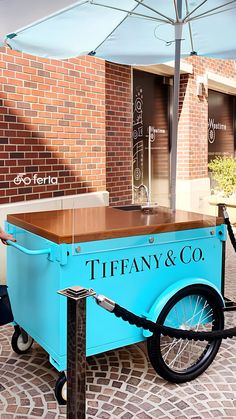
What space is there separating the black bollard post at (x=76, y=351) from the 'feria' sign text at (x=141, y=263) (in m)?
0.64

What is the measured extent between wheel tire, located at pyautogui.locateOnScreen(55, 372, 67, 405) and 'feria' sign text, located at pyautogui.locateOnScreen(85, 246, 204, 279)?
0.64 metres

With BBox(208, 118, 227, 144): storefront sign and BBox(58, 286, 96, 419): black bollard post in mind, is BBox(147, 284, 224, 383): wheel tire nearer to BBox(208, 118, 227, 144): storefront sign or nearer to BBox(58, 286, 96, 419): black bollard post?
BBox(58, 286, 96, 419): black bollard post

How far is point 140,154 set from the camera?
7.77 metres

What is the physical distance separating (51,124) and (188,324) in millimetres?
3210

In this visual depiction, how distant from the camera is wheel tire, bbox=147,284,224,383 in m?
→ 2.90

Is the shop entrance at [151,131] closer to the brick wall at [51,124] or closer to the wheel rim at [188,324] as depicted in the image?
the brick wall at [51,124]

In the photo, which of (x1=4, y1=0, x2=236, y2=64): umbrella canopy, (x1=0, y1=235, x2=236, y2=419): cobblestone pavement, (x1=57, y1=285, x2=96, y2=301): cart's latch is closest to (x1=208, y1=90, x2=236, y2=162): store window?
(x1=4, y1=0, x2=236, y2=64): umbrella canopy

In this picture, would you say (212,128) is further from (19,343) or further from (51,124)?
(19,343)

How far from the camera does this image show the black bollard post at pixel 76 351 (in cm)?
200

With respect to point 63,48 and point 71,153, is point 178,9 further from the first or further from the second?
point 71,153

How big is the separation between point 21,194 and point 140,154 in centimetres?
312

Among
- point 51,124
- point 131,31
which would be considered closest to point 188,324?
point 131,31

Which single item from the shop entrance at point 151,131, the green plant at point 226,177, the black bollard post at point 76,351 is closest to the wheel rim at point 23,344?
the black bollard post at point 76,351

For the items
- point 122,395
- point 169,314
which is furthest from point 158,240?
point 122,395
